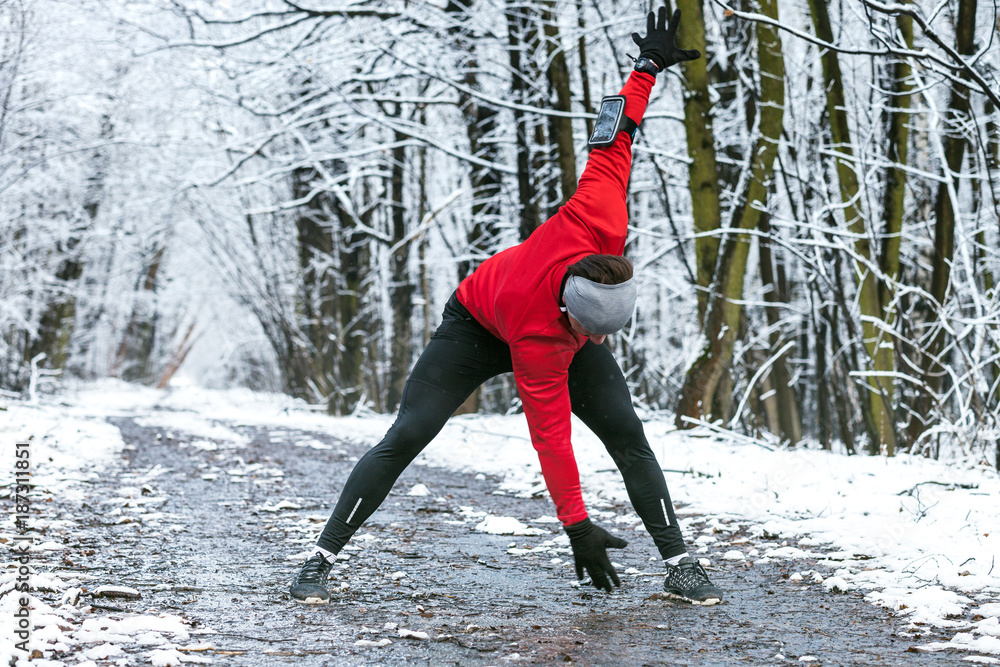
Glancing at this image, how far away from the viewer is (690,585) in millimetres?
3299

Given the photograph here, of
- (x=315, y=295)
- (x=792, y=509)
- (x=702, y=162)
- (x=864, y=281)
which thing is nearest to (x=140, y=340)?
(x=315, y=295)

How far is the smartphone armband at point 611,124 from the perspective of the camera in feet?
10.9

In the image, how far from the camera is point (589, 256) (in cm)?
300

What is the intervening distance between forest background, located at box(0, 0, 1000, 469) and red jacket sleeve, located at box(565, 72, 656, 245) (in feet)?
3.17

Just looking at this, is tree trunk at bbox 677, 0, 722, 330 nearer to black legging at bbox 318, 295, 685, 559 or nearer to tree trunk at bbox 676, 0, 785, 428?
tree trunk at bbox 676, 0, 785, 428

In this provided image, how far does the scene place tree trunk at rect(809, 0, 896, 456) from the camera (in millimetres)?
7438

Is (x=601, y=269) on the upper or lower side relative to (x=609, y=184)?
lower

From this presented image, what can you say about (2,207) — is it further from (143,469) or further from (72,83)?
(143,469)

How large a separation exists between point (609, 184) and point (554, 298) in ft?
1.70

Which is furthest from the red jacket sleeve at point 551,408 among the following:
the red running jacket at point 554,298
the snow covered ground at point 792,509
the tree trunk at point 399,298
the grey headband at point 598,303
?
the tree trunk at point 399,298

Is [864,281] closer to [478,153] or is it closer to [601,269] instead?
[601,269]

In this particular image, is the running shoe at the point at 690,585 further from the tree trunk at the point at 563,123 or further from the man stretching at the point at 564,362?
the tree trunk at the point at 563,123

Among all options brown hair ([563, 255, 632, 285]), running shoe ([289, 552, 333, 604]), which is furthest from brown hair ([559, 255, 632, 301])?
running shoe ([289, 552, 333, 604])

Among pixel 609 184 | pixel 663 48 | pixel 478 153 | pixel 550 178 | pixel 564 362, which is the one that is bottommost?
pixel 564 362
